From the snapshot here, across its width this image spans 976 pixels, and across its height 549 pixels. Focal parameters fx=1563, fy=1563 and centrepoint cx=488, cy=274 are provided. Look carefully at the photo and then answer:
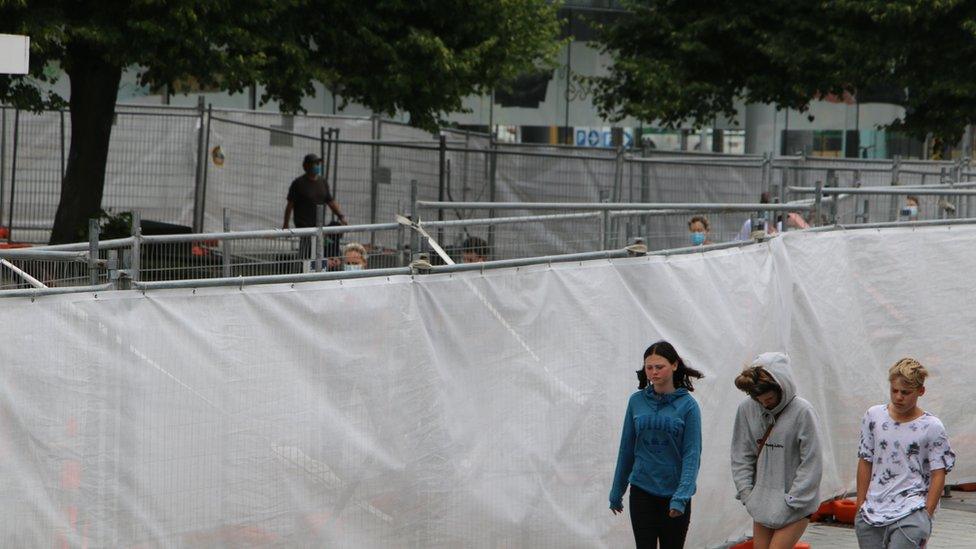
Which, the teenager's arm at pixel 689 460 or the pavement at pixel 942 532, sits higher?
the teenager's arm at pixel 689 460

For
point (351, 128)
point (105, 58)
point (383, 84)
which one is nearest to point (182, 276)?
point (105, 58)

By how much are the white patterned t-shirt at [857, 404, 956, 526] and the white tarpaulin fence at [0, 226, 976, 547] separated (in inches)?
53.6

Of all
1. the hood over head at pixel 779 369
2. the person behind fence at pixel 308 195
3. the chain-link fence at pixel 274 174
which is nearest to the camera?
the hood over head at pixel 779 369

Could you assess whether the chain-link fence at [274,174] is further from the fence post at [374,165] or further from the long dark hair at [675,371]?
the long dark hair at [675,371]

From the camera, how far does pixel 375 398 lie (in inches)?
283

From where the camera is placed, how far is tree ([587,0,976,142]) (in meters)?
28.5

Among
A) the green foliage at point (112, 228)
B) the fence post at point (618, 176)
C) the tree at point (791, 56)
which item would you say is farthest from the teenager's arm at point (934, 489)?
the tree at point (791, 56)

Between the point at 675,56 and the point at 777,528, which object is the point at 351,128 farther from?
the point at 777,528

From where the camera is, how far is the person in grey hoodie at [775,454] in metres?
7.45

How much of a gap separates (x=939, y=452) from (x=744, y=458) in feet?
3.09

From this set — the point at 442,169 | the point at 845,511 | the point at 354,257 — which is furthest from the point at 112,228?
the point at 845,511

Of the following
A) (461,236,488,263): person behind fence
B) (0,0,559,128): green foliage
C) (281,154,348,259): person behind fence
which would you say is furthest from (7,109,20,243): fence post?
(461,236,488,263): person behind fence

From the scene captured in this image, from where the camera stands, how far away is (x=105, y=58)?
16.2 metres

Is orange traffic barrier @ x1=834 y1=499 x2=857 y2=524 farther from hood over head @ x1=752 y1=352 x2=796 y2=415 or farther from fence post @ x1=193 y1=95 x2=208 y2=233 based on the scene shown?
fence post @ x1=193 y1=95 x2=208 y2=233
